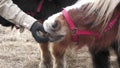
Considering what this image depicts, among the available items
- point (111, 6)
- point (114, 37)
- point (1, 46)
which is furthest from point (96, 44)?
point (1, 46)

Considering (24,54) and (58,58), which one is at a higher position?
(24,54)

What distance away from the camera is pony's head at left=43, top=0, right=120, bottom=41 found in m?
2.34

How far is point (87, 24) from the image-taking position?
94.7 inches

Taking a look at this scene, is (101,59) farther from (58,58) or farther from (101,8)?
(58,58)

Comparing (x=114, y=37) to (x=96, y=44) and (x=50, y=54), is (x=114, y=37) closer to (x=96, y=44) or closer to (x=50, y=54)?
(x=96, y=44)

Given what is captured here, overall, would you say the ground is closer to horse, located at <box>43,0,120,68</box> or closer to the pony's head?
horse, located at <box>43,0,120,68</box>

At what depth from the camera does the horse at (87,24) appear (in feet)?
7.70

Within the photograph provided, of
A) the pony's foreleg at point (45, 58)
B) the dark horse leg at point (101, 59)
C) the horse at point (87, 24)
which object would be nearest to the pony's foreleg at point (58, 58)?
the pony's foreleg at point (45, 58)

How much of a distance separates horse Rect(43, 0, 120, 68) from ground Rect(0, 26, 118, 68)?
126cm

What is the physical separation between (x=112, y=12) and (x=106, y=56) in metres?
0.67

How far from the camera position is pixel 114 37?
98.3 inches

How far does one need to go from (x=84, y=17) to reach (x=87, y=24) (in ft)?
0.19

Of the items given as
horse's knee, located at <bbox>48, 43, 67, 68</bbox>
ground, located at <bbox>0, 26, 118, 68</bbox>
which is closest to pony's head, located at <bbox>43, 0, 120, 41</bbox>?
horse's knee, located at <bbox>48, 43, 67, 68</bbox>

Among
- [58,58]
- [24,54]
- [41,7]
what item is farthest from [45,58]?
[41,7]
